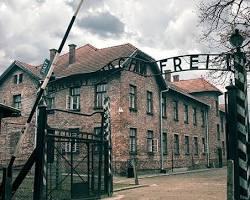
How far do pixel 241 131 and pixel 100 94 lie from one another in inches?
719

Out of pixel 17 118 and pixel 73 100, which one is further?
pixel 17 118

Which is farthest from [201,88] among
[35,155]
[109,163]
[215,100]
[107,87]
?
[35,155]

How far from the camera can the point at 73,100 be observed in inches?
1034

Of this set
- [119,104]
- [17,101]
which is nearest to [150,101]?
[119,104]

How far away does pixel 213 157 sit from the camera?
1538 inches

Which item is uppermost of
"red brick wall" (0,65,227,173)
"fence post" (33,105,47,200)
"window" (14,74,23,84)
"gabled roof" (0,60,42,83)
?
"gabled roof" (0,60,42,83)

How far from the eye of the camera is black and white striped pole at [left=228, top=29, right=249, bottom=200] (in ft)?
22.3

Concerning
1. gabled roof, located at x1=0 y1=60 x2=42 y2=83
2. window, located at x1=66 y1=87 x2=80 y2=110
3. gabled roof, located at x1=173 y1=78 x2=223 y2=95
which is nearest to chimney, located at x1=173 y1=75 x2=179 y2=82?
gabled roof, located at x1=173 y1=78 x2=223 y2=95

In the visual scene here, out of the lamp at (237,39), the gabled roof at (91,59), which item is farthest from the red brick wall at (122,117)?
the lamp at (237,39)

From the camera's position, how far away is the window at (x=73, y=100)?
2606 cm

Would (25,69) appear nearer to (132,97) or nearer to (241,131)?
(132,97)

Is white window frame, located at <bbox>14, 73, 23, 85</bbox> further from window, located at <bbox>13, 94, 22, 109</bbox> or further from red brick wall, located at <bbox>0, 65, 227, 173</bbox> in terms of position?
window, located at <bbox>13, 94, 22, 109</bbox>

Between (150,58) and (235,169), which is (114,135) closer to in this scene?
(150,58)

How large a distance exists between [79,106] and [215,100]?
19477 mm
